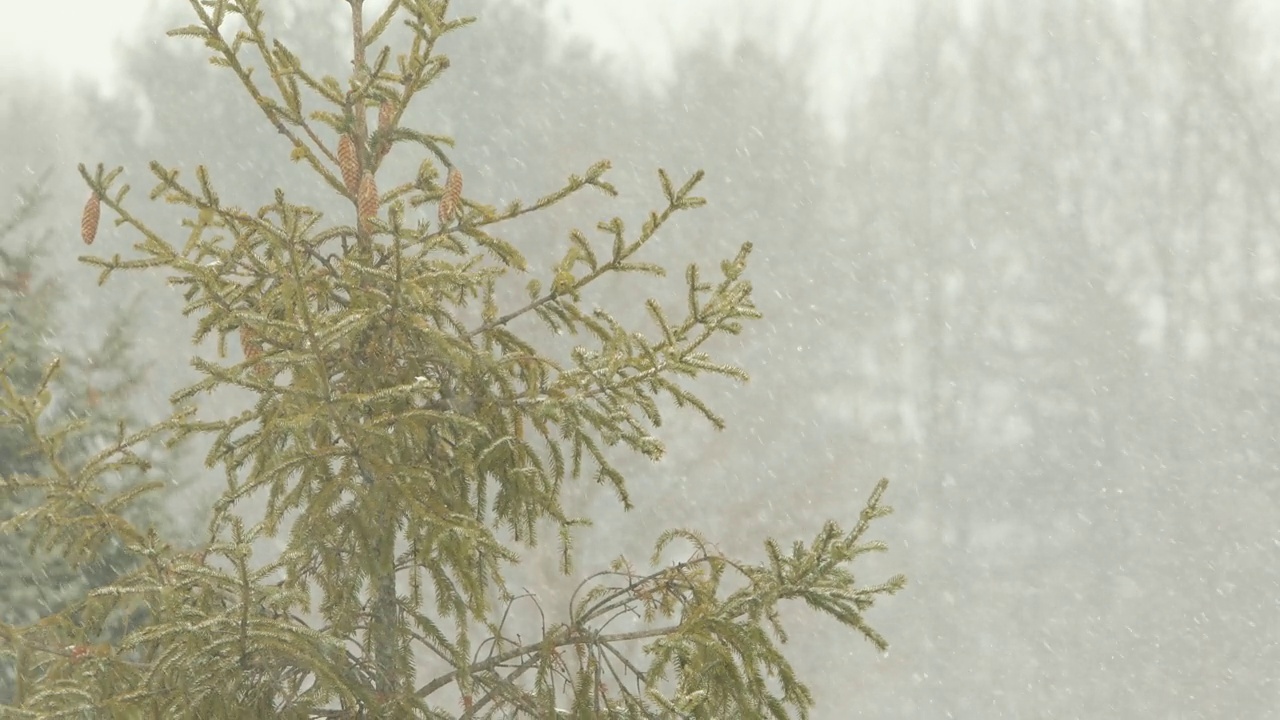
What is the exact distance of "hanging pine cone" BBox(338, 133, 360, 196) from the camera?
4.51m

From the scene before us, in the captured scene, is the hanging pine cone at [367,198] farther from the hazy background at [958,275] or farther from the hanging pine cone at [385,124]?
the hazy background at [958,275]

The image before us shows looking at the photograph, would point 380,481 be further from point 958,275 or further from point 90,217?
point 958,275

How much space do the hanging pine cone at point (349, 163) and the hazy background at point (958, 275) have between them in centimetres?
1239

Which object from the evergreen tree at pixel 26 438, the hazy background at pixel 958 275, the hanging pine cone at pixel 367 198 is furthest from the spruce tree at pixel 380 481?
the hazy background at pixel 958 275

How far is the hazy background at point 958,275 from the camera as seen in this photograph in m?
19.0

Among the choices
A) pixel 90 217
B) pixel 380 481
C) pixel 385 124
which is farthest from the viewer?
pixel 385 124

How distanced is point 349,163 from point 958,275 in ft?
58.8

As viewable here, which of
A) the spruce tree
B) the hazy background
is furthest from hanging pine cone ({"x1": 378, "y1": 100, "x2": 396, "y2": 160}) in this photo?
the hazy background

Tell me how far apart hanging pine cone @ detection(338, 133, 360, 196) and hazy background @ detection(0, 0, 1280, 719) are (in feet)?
40.6

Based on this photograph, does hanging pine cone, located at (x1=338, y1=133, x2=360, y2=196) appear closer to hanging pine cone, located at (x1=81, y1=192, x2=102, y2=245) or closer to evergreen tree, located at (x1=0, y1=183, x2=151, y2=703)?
hanging pine cone, located at (x1=81, y1=192, x2=102, y2=245)

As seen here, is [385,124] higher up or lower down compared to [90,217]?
higher up

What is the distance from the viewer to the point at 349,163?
14.9 feet

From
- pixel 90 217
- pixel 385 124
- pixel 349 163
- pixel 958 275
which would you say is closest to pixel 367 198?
pixel 349 163

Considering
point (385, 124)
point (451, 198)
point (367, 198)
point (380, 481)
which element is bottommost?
point (380, 481)
